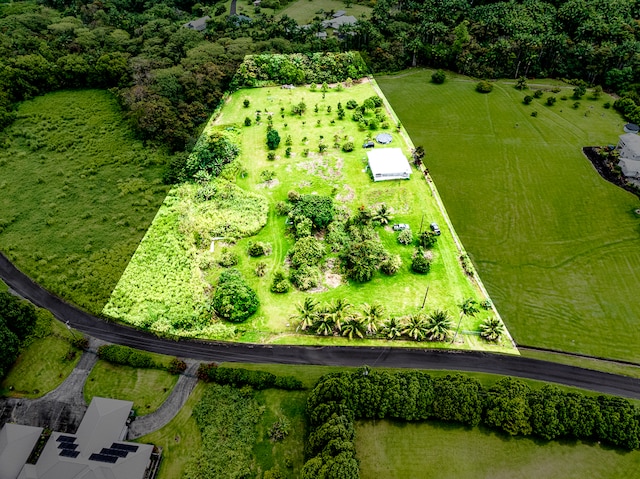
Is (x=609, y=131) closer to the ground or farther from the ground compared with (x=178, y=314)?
farther from the ground

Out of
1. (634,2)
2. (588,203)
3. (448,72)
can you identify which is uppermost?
(634,2)

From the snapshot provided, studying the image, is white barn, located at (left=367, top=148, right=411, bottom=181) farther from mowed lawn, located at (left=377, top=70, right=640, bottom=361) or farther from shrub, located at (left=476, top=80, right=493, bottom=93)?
shrub, located at (left=476, top=80, right=493, bottom=93)

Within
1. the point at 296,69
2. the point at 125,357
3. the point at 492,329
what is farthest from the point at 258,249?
the point at 296,69

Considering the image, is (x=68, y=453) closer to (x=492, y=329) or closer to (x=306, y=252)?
(x=306, y=252)

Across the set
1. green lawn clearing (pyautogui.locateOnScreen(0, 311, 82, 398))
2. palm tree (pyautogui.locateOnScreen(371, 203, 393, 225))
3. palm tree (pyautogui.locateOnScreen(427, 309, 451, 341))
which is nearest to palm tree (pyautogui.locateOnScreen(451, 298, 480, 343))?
palm tree (pyautogui.locateOnScreen(427, 309, 451, 341))

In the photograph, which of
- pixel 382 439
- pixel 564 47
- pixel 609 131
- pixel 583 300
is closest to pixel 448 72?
pixel 564 47

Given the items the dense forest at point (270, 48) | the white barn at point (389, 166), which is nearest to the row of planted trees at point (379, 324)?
the white barn at point (389, 166)

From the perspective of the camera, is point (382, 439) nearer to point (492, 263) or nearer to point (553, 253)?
point (492, 263)
